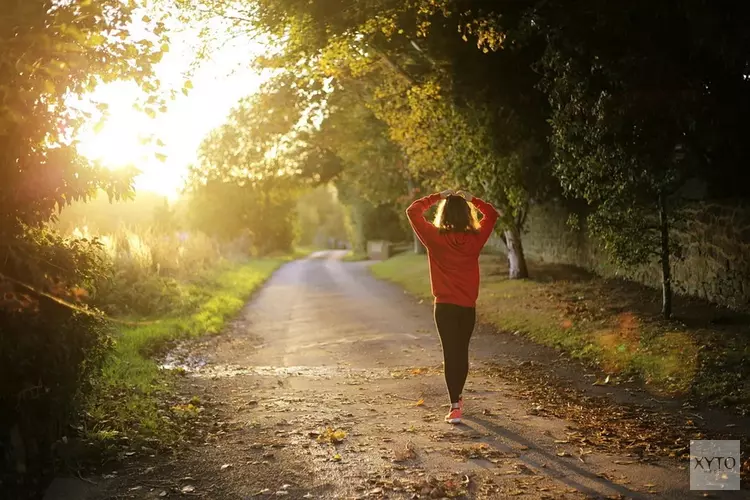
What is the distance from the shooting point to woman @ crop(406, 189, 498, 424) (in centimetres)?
681

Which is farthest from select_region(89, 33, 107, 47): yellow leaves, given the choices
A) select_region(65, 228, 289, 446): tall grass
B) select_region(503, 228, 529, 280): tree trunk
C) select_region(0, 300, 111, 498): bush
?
select_region(503, 228, 529, 280): tree trunk

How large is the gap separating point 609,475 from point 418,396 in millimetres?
3083

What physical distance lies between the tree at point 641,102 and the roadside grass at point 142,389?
273 inches

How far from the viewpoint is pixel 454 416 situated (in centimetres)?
669

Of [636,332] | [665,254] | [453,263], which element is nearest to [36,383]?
[453,263]

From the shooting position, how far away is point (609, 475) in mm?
5113

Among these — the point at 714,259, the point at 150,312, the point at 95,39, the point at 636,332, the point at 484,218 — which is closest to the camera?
the point at 95,39

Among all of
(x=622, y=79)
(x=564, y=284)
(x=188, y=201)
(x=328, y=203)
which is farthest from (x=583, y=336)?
(x=328, y=203)

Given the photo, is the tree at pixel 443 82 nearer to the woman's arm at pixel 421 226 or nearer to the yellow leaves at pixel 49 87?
the woman's arm at pixel 421 226

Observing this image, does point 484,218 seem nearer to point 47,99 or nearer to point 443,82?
point 47,99

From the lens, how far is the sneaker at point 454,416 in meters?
6.67

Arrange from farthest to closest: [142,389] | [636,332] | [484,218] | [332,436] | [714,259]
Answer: [714,259] → [636,332] → [142,389] → [484,218] → [332,436]

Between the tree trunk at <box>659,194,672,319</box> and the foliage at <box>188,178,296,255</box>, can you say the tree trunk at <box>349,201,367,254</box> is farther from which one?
the tree trunk at <box>659,194,672,319</box>

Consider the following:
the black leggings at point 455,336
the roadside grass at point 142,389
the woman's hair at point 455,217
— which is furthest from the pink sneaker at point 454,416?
the roadside grass at point 142,389
